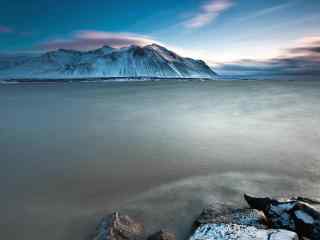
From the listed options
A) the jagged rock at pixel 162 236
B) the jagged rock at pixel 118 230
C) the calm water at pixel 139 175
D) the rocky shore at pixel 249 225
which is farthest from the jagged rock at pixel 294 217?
the jagged rock at pixel 118 230

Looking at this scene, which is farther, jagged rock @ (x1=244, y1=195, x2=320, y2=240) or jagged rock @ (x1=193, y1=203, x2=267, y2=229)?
jagged rock @ (x1=193, y1=203, x2=267, y2=229)

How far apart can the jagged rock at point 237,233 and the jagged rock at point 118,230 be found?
3.53ft

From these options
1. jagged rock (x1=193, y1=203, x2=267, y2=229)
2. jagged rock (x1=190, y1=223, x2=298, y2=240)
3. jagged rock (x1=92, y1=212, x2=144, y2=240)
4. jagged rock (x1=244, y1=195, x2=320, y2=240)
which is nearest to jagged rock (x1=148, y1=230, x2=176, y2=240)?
jagged rock (x1=92, y1=212, x2=144, y2=240)

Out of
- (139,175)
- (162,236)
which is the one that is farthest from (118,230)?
(139,175)

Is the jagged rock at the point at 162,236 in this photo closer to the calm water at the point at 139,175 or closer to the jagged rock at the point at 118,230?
the jagged rock at the point at 118,230

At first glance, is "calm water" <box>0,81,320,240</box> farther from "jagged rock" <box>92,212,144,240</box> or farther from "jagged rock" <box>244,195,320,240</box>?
"jagged rock" <box>244,195,320,240</box>

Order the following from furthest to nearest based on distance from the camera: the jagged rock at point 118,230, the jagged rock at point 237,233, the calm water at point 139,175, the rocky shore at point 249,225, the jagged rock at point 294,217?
the calm water at point 139,175 < the jagged rock at point 118,230 < the jagged rock at point 294,217 < the rocky shore at point 249,225 < the jagged rock at point 237,233

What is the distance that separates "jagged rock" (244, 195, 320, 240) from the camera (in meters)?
3.25

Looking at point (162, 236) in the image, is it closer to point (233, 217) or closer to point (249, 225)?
point (233, 217)

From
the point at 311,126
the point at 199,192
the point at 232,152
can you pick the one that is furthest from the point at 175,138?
the point at 311,126

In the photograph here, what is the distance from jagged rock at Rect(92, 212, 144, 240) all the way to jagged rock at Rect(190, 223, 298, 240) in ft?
3.53

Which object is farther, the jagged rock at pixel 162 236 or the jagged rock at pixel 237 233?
the jagged rock at pixel 162 236

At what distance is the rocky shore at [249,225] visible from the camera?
123 inches

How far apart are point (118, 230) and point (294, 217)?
2.79m
